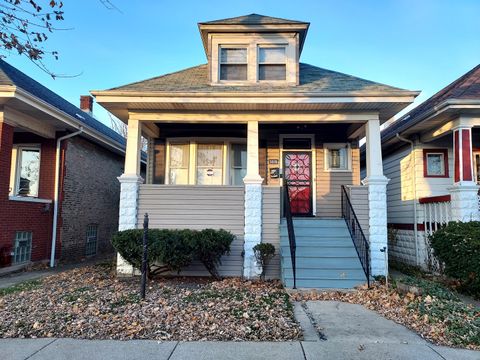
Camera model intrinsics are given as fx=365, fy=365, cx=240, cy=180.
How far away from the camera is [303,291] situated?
6914mm

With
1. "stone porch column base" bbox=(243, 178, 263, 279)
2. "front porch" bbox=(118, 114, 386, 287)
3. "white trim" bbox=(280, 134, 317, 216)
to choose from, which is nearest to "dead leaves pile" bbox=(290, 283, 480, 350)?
"stone porch column base" bbox=(243, 178, 263, 279)

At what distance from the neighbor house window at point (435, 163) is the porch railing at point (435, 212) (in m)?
0.97

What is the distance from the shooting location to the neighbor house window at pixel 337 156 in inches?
411

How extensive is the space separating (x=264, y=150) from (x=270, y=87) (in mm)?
2081

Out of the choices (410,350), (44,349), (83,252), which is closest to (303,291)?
(410,350)

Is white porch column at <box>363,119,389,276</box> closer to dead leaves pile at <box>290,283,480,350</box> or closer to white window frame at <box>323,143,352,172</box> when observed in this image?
dead leaves pile at <box>290,283,480,350</box>

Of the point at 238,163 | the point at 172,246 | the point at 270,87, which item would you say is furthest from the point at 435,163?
the point at 172,246

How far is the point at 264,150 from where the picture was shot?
1055 cm

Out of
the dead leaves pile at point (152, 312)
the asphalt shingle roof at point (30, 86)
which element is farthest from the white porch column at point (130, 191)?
the asphalt shingle roof at point (30, 86)

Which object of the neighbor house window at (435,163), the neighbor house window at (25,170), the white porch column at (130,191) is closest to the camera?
the white porch column at (130,191)

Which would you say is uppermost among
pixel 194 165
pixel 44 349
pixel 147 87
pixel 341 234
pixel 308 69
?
pixel 308 69

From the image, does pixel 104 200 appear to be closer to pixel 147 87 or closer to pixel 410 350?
pixel 147 87

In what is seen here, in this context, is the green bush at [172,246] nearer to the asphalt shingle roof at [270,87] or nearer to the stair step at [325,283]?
the stair step at [325,283]

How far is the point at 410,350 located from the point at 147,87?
24.8 ft
